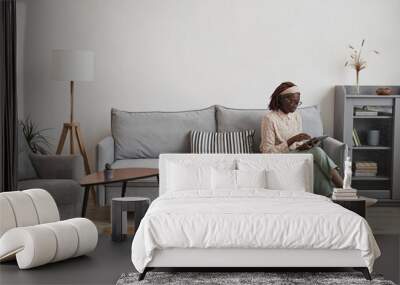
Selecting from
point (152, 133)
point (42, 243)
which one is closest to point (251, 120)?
point (152, 133)

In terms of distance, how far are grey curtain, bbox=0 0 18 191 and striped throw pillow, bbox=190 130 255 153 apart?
6.01ft

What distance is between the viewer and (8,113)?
21.9 feet

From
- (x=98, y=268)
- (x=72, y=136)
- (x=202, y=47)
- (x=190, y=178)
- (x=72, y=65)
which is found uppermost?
(x=202, y=47)

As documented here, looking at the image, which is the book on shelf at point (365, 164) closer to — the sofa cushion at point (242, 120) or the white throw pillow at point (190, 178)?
the sofa cushion at point (242, 120)

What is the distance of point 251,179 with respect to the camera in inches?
228

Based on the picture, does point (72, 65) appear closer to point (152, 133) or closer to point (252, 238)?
point (152, 133)

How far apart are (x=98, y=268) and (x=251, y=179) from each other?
1389mm

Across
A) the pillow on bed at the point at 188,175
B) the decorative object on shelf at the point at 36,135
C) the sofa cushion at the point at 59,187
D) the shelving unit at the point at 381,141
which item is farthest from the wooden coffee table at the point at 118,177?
A: the shelving unit at the point at 381,141

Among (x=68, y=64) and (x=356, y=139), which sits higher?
(x=68, y=64)

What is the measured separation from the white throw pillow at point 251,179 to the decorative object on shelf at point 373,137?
2.55 meters

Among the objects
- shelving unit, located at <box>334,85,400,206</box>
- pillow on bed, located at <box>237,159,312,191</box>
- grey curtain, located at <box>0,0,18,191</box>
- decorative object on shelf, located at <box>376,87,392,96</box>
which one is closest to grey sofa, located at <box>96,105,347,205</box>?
shelving unit, located at <box>334,85,400,206</box>

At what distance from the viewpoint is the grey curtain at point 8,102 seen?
21.3 feet

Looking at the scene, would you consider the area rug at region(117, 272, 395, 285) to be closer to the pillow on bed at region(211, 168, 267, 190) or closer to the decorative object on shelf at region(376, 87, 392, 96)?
the pillow on bed at region(211, 168, 267, 190)

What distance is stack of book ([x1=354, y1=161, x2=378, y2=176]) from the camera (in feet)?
26.2
